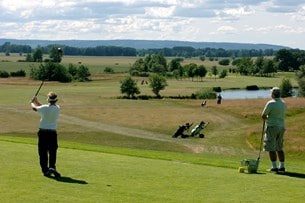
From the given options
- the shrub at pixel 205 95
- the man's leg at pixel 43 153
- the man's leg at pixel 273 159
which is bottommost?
the shrub at pixel 205 95

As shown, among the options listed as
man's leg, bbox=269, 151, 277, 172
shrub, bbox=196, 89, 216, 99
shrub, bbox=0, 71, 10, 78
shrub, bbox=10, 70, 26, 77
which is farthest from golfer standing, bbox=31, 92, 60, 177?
shrub, bbox=10, 70, 26, 77

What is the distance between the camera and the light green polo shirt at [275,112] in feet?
55.2

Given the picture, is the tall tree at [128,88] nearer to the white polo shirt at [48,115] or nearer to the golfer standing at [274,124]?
the golfer standing at [274,124]

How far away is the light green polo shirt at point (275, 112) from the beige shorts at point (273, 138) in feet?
0.46

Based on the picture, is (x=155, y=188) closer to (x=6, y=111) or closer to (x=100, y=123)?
(x=100, y=123)

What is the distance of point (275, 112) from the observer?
16844mm

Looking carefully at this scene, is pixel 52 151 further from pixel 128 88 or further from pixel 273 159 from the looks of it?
pixel 128 88

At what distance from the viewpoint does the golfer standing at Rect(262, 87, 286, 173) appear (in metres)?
16.8

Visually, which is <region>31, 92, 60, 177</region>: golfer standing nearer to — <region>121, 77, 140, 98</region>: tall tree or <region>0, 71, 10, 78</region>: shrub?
<region>121, 77, 140, 98</region>: tall tree

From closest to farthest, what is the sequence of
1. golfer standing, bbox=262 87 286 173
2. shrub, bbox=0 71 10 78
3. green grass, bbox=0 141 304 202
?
green grass, bbox=0 141 304 202 < golfer standing, bbox=262 87 286 173 < shrub, bbox=0 71 10 78

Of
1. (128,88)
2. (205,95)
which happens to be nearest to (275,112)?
(128,88)

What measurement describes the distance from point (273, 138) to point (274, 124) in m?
0.40

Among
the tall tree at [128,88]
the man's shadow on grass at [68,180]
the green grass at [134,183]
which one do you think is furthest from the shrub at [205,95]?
the man's shadow on grass at [68,180]

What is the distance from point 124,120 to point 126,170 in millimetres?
51990
